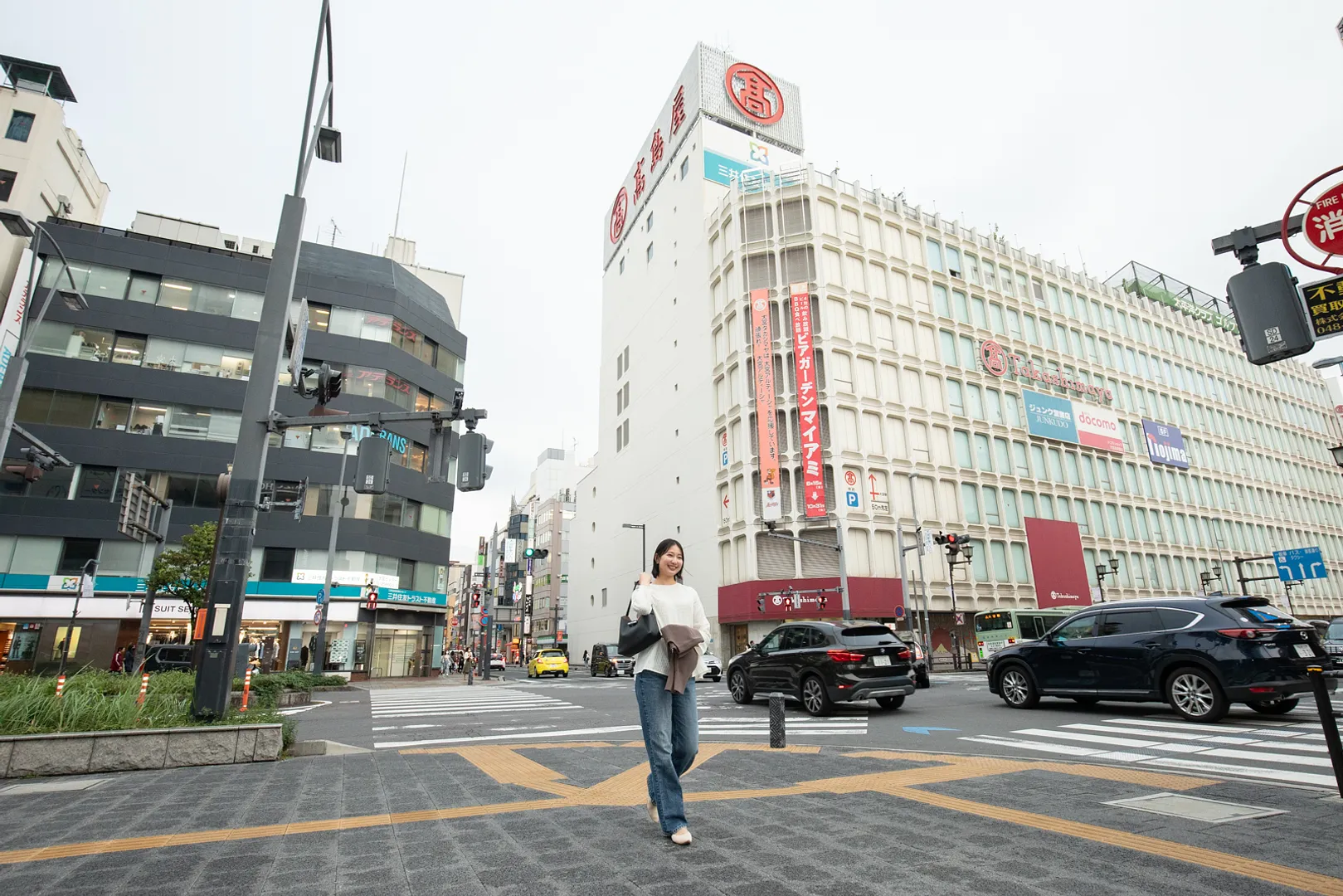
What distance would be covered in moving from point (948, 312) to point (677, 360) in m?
18.0

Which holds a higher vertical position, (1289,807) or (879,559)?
(879,559)

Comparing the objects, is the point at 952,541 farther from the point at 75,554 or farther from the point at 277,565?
the point at 75,554

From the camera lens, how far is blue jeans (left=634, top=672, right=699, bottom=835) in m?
4.07

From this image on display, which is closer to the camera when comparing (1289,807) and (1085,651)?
(1289,807)

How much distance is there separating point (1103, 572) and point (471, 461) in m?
43.6

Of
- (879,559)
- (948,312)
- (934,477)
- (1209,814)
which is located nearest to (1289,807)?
(1209,814)

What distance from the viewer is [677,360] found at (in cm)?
4656

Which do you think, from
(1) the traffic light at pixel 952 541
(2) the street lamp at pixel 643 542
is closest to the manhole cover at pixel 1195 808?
(1) the traffic light at pixel 952 541

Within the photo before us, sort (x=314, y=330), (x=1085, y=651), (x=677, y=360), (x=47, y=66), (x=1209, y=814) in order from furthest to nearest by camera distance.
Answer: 1. (x=677, y=360)
2. (x=47, y=66)
3. (x=314, y=330)
4. (x=1085, y=651)
5. (x=1209, y=814)

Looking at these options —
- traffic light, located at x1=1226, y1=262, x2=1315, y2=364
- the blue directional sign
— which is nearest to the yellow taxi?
traffic light, located at x1=1226, y1=262, x2=1315, y2=364

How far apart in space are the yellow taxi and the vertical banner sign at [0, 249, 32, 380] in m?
27.8

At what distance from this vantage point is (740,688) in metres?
14.4

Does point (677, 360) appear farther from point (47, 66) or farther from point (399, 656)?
point (47, 66)

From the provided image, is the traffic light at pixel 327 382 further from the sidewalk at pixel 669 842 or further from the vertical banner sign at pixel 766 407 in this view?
the vertical banner sign at pixel 766 407
